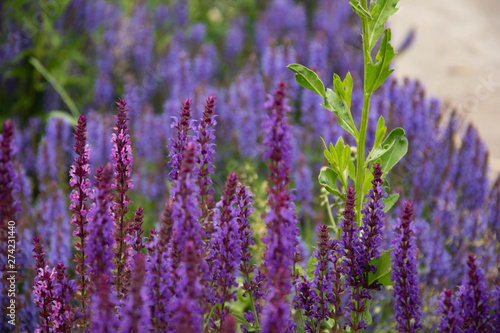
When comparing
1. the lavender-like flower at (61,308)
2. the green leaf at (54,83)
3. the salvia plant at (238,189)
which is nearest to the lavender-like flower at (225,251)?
the salvia plant at (238,189)

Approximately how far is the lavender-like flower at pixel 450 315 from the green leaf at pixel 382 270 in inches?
7.0

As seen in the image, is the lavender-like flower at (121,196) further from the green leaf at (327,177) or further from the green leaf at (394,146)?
the green leaf at (394,146)

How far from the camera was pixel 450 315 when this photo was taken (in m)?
1.31

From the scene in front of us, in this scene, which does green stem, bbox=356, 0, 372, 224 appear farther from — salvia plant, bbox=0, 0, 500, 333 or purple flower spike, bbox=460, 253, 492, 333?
purple flower spike, bbox=460, 253, 492, 333

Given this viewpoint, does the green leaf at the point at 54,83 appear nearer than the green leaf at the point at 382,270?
No

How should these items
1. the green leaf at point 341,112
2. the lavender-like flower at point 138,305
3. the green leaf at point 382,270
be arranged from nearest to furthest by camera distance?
the lavender-like flower at point 138,305 → the green leaf at point 382,270 → the green leaf at point 341,112

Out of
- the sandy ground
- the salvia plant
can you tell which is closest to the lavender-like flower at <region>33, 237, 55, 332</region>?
the salvia plant

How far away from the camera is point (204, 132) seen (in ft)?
4.58

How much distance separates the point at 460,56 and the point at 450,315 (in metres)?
6.14

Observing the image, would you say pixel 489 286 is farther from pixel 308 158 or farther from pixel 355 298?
pixel 308 158

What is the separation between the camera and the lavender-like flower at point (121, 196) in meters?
1.37

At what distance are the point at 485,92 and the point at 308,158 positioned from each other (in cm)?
314

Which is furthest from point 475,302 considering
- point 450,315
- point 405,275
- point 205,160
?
point 205,160

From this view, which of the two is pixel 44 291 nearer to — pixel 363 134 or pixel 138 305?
pixel 138 305
